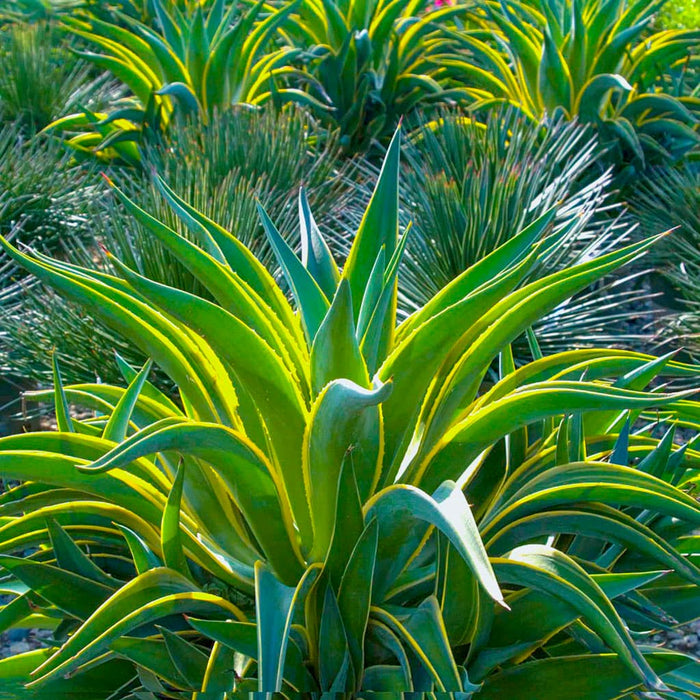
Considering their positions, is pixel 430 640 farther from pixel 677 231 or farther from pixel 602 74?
pixel 602 74

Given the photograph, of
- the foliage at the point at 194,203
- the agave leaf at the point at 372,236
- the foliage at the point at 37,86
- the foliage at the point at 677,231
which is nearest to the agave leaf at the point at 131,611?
the agave leaf at the point at 372,236

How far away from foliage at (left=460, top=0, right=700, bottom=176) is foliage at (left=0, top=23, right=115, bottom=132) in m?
2.14

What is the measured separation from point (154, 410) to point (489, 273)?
0.65 m

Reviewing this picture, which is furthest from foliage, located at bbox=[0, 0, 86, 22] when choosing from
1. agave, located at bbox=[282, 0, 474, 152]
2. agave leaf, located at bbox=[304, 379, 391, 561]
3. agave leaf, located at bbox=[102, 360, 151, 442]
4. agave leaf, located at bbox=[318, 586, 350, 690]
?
agave leaf, located at bbox=[318, 586, 350, 690]

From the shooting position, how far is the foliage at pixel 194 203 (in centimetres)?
273

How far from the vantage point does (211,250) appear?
1.68 meters

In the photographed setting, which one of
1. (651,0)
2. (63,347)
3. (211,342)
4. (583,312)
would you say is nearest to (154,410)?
(211,342)

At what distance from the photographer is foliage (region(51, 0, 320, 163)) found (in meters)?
4.17

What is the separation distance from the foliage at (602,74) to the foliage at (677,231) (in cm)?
22

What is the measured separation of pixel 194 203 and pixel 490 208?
95 centimetres

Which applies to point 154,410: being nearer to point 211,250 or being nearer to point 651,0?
point 211,250

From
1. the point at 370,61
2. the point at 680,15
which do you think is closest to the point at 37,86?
the point at 370,61

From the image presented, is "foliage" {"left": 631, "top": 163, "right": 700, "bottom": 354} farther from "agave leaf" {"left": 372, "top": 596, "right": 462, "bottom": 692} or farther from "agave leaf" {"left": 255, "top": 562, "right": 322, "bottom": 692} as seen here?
"agave leaf" {"left": 255, "top": 562, "right": 322, "bottom": 692}

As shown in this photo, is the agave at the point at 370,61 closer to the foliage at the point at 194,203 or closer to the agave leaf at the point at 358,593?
the foliage at the point at 194,203
